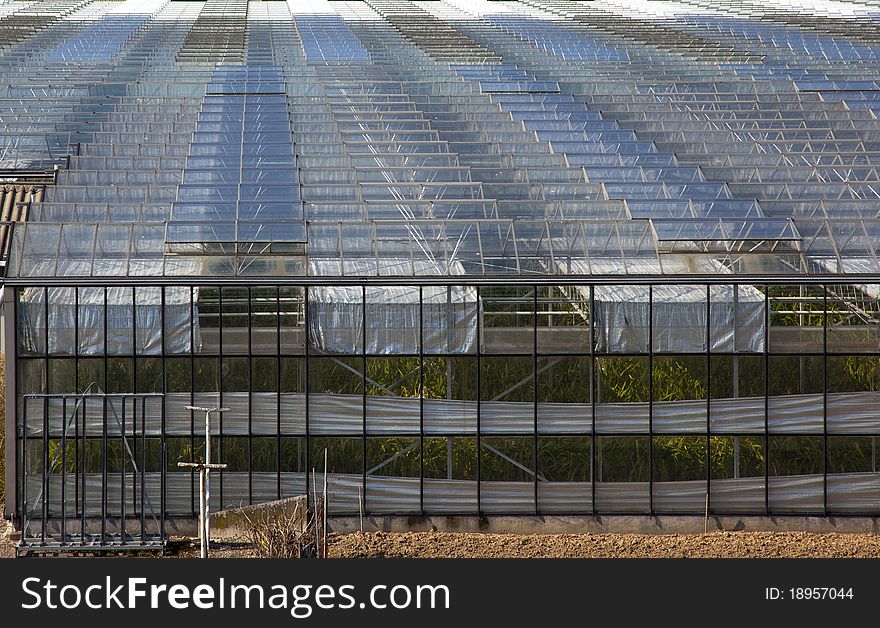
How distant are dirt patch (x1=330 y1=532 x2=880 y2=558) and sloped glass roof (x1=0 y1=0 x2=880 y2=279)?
5645mm

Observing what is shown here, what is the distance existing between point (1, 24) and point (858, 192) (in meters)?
50.0

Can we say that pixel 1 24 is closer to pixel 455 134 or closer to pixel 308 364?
pixel 455 134

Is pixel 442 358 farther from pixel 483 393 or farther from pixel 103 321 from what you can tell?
pixel 103 321

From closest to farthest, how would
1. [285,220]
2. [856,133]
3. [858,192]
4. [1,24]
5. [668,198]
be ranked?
[285,220]
[668,198]
[858,192]
[856,133]
[1,24]

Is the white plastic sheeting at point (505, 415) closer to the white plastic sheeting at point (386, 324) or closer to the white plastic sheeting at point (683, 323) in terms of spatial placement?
the white plastic sheeting at point (386, 324)

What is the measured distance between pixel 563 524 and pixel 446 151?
518 inches

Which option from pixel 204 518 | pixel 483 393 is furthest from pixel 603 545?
pixel 204 518

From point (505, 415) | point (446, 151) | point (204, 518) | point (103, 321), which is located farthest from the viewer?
point (446, 151)

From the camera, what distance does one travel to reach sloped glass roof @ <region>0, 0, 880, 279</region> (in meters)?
24.0

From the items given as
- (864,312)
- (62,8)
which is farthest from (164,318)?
(62,8)

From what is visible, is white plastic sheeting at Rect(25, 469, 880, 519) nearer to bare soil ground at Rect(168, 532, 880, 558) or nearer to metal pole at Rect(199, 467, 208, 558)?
bare soil ground at Rect(168, 532, 880, 558)

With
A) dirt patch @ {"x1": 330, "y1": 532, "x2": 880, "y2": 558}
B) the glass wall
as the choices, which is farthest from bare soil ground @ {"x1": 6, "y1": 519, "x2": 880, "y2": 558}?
the glass wall

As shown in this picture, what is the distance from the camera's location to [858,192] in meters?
28.8

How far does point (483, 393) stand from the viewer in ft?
75.6
